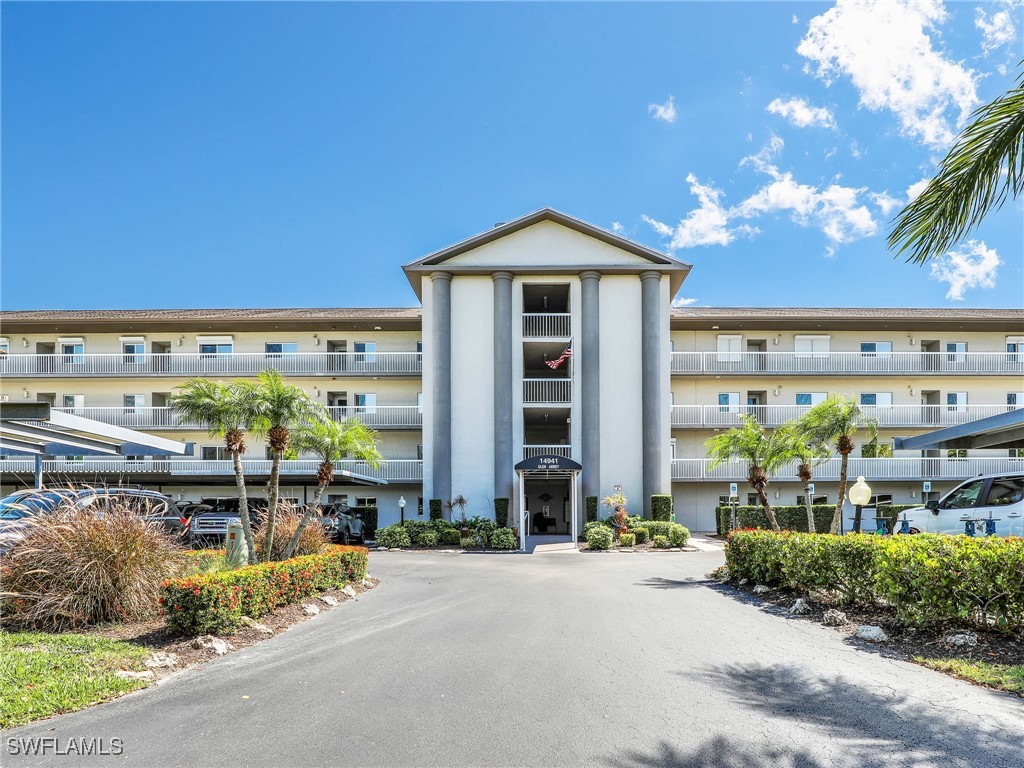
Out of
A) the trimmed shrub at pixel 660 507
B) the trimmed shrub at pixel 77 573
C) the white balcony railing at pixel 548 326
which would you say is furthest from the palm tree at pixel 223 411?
the trimmed shrub at pixel 660 507

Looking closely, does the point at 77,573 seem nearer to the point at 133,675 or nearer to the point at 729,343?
the point at 133,675

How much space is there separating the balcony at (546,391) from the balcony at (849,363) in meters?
6.16

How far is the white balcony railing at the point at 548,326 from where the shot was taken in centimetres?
2788

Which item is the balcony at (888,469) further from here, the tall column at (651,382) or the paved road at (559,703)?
the paved road at (559,703)

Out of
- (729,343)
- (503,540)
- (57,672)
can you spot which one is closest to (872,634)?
(57,672)

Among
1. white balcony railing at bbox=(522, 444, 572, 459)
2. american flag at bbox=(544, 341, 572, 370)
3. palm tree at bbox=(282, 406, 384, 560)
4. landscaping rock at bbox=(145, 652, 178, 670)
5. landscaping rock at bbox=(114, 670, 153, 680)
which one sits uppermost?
american flag at bbox=(544, 341, 572, 370)

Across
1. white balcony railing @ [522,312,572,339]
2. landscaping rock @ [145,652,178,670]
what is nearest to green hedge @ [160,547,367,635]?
landscaping rock @ [145,652,178,670]

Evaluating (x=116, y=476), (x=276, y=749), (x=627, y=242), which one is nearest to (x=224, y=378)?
(x=116, y=476)

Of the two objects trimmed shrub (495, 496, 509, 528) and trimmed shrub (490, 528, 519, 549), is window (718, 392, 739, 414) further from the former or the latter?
trimmed shrub (490, 528, 519, 549)

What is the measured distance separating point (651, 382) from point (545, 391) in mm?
4467

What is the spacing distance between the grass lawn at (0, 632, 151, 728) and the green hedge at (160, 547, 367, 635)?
636mm

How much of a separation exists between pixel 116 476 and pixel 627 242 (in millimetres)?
24714

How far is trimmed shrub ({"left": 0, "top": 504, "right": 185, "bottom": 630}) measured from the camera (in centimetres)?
841

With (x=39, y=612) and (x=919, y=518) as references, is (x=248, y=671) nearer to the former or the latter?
(x=39, y=612)
